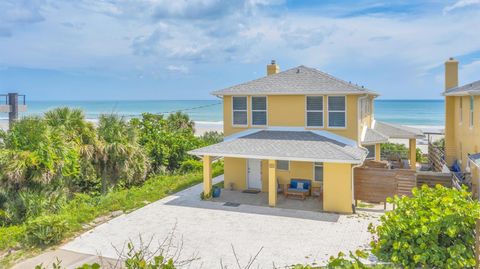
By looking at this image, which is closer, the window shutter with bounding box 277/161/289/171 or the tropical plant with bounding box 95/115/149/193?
the tropical plant with bounding box 95/115/149/193

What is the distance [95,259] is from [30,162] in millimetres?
5838

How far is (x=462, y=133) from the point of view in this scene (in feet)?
67.0

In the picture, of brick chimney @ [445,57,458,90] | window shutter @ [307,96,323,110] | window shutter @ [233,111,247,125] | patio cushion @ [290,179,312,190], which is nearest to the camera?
patio cushion @ [290,179,312,190]

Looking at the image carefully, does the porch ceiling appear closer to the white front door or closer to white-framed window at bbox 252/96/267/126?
white-framed window at bbox 252/96/267/126

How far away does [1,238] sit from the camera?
1169 centimetres

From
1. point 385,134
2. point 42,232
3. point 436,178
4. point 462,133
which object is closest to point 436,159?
point 462,133

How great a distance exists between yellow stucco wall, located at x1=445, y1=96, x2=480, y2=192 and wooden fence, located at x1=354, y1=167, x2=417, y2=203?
8.79 feet

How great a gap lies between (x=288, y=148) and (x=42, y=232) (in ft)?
32.7

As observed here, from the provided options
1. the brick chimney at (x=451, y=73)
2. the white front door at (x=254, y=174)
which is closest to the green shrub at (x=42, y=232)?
the white front door at (x=254, y=174)

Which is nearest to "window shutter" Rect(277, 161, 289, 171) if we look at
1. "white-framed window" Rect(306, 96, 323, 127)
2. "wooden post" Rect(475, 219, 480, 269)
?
"white-framed window" Rect(306, 96, 323, 127)

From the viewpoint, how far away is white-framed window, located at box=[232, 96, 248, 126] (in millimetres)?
18969

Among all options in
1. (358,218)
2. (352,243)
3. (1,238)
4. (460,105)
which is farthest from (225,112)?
(460,105)

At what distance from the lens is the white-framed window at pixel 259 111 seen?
18.6m

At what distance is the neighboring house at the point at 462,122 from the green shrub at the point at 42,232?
49.5ft
